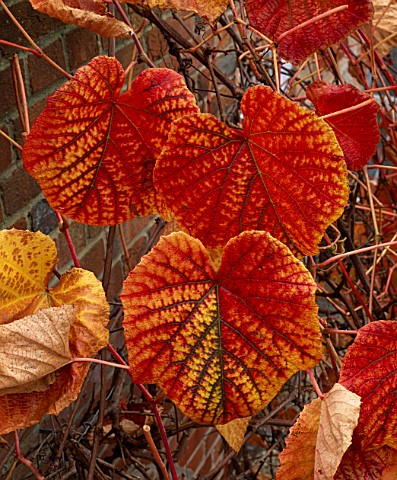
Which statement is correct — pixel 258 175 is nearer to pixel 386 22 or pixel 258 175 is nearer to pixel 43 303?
pixel 43 303

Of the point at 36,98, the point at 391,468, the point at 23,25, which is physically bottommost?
the point at 391,468

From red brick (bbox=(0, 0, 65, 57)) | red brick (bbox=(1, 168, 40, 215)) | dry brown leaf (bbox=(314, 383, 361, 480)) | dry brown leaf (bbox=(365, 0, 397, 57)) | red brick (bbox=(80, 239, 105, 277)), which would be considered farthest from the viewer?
red brick (bbox=(80, 239, 105, 277))

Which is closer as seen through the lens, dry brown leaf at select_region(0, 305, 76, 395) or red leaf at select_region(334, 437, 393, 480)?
dry brown leaf at select_region(0, 305, 76, 395)

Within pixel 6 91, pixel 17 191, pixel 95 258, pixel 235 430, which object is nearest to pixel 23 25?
pixel 6 91

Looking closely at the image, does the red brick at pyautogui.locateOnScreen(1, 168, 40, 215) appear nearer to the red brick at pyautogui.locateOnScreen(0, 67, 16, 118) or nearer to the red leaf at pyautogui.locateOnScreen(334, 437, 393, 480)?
the red brick at pyautogui.locateOnScreen(0, 67, 16, 118)

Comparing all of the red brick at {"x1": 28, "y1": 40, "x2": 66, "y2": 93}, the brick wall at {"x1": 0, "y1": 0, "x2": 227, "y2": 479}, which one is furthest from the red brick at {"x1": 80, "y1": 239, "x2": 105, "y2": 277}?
the red brick at {"x1": 28, "y1": 40, "x2": 66, "y2": 93}
